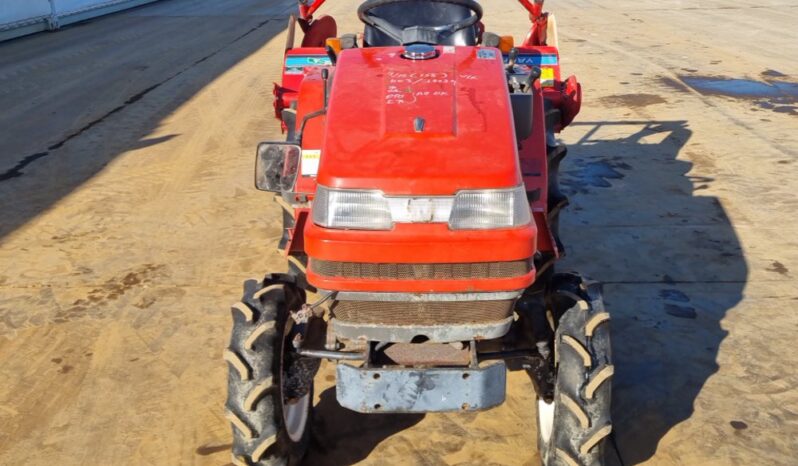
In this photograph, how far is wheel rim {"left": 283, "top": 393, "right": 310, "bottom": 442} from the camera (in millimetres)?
3479

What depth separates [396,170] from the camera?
282 centimetres

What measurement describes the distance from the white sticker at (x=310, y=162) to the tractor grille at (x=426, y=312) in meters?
0.84

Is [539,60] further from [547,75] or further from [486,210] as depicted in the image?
[486,210]

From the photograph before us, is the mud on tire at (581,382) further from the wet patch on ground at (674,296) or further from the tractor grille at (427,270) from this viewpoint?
the wet patch on ground at (674,296)

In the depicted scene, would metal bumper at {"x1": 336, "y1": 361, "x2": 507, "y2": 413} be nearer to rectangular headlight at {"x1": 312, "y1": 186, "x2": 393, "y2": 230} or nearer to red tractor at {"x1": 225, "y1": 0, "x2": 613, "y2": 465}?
red tractor at {"x1": 225, "y1": 0, "x2": 613, "y2": 465}

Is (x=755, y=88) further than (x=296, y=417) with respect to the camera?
Yes

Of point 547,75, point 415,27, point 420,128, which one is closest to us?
point 420,128

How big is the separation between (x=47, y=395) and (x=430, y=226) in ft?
8.17

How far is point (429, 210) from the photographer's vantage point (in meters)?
2.80

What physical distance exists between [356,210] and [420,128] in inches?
15.4

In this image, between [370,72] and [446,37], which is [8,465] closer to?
[370,72]

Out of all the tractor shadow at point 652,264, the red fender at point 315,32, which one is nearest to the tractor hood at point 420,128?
the tractor shadow at point 652,264

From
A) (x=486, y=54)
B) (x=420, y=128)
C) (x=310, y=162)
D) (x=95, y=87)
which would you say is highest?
(x=486, y=54)

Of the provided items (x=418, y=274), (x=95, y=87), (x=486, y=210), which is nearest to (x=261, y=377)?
(x=418, y=274)
